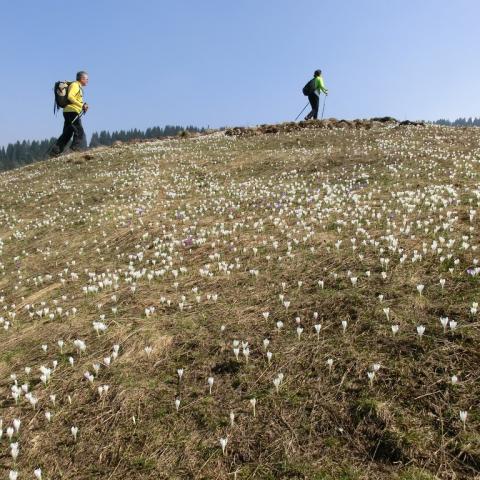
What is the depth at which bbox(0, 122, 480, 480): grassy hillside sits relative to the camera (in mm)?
4379

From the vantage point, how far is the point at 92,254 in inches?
494

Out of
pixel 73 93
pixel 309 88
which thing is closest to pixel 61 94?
pixel 73 93

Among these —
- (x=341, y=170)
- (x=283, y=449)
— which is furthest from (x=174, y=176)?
(x=283, y=449)

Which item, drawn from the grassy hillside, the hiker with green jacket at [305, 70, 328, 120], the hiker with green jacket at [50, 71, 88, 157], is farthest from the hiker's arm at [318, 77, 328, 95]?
the grassy hillside

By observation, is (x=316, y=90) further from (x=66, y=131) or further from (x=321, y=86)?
(x=66, y=131)

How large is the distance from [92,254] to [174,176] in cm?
1072

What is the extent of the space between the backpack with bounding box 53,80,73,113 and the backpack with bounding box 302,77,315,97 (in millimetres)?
19046

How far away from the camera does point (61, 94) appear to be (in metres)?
25.7

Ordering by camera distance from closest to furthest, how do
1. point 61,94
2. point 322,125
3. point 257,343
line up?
point 257,343
point 61,94
point 322,125

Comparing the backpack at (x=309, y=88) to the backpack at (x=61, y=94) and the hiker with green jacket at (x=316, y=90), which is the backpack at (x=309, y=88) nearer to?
the hiker with green jacket at (x=316, y=90)

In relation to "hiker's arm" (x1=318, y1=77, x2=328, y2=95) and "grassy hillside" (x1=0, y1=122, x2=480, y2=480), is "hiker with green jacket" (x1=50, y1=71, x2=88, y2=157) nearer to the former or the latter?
"grassy hillside" (x1=0, y1=122, x2=480, y2=480)

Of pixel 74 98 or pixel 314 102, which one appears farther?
pixel 314 102

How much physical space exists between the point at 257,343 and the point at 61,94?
81.2ft

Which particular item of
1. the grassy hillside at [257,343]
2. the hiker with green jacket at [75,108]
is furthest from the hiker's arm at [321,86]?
the grassy hillside at [257,343]
